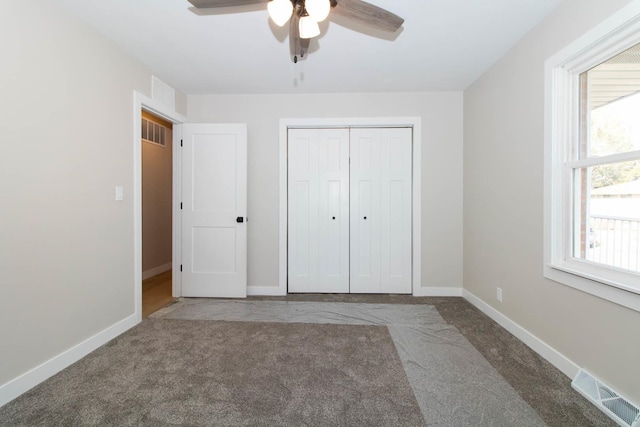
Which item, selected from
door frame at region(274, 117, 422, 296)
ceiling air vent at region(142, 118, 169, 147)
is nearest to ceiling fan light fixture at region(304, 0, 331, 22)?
door frame at region(274, 117, 422, 296)

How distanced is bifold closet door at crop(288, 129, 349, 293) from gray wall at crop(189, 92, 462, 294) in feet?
0.73

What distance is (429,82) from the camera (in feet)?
9.73

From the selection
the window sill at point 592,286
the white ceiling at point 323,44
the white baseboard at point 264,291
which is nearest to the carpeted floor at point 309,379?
the window sill at point 592,286

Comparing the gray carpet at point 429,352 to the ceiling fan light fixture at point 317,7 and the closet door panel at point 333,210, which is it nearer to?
the closet door panel at point 333,210

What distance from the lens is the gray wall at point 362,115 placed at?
10.6 ft

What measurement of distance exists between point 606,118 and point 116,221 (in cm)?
359

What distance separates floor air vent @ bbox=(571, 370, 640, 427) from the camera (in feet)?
4.43

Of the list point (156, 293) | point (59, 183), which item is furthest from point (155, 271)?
point (59, 183)

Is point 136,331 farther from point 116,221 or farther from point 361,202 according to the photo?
point 361,202

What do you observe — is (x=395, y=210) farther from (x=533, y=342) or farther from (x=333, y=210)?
(x=533, y=342)

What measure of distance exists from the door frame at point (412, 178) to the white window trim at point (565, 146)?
1.37 metres

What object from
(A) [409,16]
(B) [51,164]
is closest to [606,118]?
(A) [409,16]

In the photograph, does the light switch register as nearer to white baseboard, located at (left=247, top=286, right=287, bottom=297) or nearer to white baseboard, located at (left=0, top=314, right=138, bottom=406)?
white baseboard, located at (left=0, top=314, right=138, bottom=406)

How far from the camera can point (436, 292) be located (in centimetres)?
326
